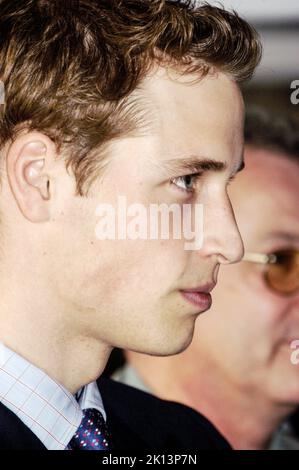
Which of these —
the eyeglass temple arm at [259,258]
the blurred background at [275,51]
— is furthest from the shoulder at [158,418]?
the blurred background at [275,51]

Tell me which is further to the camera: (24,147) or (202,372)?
(202,372)

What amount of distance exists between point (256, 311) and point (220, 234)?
66cm

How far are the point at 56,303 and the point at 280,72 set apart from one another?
936mm

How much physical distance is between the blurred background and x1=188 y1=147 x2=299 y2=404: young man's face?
0.19 m

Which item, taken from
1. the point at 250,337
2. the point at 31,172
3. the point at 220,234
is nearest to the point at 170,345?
the point at 220,234

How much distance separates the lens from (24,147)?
106 centimetres

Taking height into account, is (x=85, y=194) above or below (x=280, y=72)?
below

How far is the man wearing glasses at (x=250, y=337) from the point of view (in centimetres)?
172

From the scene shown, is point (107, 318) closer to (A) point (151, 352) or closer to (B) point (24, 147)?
(A) point (151, 352)

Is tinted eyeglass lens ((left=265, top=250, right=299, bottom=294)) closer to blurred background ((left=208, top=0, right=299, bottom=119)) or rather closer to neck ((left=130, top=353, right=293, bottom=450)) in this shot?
neck ((left=130, top=353, right=293, bottom=450))

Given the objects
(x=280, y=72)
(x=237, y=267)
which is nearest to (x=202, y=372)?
(x=237, y=267)

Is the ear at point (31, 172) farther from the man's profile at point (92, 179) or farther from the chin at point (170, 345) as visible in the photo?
the chin at point (170, 345)

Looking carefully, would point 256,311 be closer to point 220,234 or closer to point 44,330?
point 220,234

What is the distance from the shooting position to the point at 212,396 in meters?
1.73
